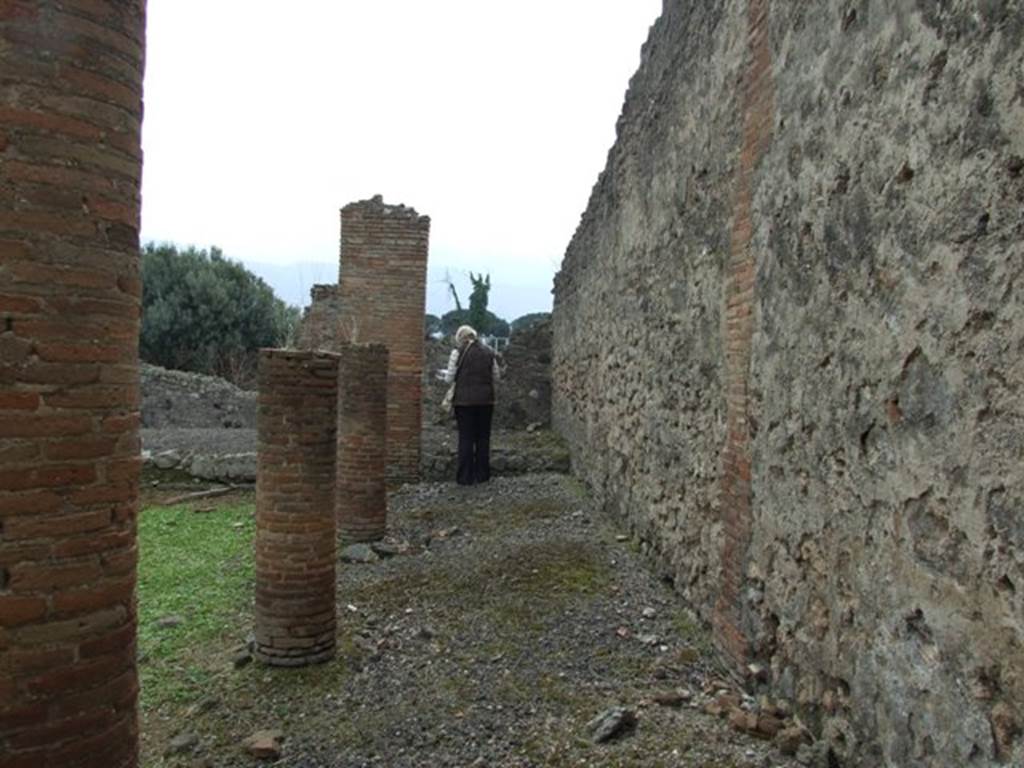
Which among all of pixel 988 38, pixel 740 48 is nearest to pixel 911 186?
pixel 988 38

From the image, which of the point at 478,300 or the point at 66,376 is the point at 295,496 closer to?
the point at 66,376

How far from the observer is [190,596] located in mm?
6266

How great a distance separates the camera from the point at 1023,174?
2125 millimetres

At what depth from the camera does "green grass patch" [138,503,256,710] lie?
191 inches

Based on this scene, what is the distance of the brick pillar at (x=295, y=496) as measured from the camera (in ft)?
16.6

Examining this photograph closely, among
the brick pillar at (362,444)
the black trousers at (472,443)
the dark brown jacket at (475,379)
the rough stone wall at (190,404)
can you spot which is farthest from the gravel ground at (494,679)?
the rough stone wall at (190,404)

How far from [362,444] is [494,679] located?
12.9 feet

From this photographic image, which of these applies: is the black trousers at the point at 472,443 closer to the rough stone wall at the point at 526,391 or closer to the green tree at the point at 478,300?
the rough stone wall at the point at 526,391

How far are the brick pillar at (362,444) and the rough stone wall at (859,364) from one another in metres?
3.12

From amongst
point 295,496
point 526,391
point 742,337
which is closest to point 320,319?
point 526,391

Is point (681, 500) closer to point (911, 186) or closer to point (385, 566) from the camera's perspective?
point (385, 566)

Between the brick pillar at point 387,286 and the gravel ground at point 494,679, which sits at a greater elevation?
the brick pillar at point 387,286

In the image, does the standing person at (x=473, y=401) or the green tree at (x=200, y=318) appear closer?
the standing person at (x=473, y=401)

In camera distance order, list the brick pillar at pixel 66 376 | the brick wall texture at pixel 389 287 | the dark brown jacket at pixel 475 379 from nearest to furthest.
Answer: the brick pillar at pixel 66 376 < the dark brown jacket at pixel 475 379 < the brick wall texture at pixel 389 287
